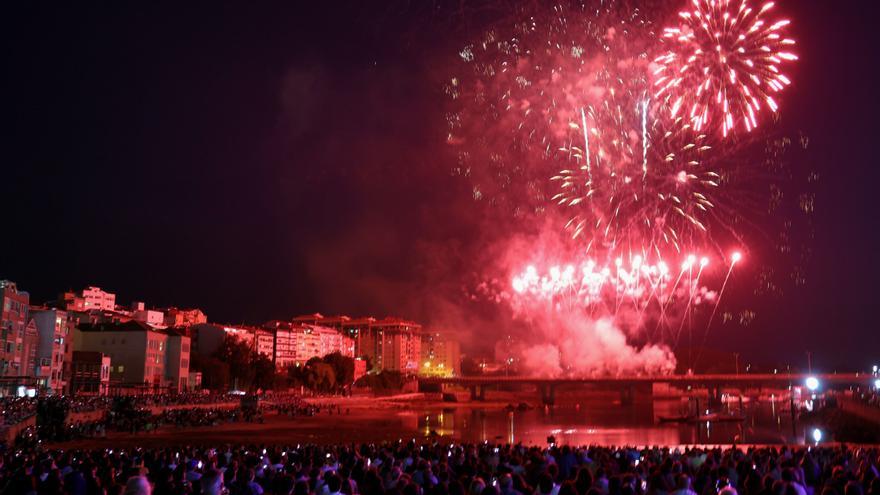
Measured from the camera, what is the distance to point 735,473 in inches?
486

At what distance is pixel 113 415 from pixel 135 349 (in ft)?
118

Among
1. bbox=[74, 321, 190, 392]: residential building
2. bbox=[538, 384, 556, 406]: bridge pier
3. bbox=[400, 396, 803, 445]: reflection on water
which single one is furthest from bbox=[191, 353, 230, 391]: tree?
bbox=[538, 384, 556, 406]: bridge pier

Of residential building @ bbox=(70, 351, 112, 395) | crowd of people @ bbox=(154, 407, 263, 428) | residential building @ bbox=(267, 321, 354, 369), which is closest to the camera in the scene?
crowd of people @ bbox=(154, 407, 263, 428)

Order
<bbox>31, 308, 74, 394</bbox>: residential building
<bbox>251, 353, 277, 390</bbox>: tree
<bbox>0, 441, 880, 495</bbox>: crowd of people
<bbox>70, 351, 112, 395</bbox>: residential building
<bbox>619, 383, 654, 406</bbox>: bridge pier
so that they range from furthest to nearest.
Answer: <bbox>619, 383, 654, 406</bbox>: bridge pier < <bbox>251, 353, 277, 390</bbox>: tree < <bbox>70, 351, 112, 395</bbox>: residential building < <bbox>31, 308, 74, 394</bbox>: residential building < <bbox>0, 441, 880, 495</bbox>: crowd of people

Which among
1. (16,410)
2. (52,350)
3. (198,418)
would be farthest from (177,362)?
(16,410)

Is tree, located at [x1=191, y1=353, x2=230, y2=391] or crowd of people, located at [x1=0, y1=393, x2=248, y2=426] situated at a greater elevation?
tree, located at [x1=191, y1=353, x2=230, y2=391]

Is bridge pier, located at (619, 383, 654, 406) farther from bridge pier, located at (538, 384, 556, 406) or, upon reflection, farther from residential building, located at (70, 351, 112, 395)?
residential building, located at (70, 351, 112, 395)

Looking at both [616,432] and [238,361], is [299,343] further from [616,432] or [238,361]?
[616,432]

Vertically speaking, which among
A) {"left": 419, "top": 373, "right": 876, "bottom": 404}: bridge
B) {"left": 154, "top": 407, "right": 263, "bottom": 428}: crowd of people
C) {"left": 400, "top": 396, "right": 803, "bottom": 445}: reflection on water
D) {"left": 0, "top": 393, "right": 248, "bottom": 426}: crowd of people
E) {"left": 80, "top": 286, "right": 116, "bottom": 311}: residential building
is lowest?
{"left": 400, "top": 396, "right": 803, "bottom": 445}: reflection on water

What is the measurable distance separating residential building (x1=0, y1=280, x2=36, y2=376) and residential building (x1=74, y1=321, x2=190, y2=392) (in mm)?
18008

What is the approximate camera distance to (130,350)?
8344 centimetres

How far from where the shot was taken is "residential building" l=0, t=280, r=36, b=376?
58156 mm

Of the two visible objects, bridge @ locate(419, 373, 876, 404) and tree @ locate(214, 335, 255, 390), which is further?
bridge @ locate(419, 373, 876, 404)

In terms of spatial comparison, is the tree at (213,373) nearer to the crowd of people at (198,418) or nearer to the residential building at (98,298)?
the crowd of people at (198,418)
